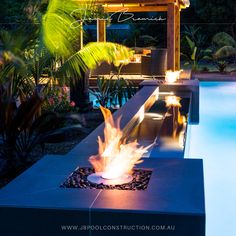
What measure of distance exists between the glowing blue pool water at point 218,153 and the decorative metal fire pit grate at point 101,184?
1420mm

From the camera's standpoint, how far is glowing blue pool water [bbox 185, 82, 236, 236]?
14.7ft

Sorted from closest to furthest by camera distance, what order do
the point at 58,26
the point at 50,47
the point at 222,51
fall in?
1. the point at 50,47
2. the point at 58,26
3. the point at 222,51

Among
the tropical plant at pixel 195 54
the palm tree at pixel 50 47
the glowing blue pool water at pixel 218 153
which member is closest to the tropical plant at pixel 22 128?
the palm tree at pixel 50 47

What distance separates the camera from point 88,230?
2.35 metres

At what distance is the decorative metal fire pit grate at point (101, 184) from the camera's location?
2.80 m

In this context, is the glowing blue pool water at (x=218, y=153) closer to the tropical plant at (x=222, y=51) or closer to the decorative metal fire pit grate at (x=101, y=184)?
the decorative metal fire pit grate at (x=101, y=184)

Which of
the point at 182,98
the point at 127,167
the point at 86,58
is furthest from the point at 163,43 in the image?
the point at 127,167

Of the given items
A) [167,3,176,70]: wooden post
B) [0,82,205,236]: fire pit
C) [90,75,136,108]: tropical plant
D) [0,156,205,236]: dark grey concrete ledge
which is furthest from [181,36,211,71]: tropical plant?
[0,156,205,236]: dark grey concrete ledge

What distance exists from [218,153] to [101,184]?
4844 millimetres

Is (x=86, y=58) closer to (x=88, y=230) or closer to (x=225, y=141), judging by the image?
(x=225, y=141)

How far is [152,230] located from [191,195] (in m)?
0.34

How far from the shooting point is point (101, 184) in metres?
2.87

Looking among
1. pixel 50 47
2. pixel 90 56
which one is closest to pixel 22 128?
pixel 50 47

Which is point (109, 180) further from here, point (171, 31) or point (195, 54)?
point (195, 54)
